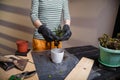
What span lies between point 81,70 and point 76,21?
1.32 metres

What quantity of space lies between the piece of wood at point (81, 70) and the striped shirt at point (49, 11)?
1.67 ft

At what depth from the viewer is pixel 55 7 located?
1508mm

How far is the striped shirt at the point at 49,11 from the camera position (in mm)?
1423

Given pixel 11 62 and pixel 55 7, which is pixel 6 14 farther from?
pixel 11 62

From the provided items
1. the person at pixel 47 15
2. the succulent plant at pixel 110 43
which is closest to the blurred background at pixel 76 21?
the person at pixel 47 15

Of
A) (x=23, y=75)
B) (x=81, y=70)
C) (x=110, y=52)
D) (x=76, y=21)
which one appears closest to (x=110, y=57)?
(x=110, y=52)

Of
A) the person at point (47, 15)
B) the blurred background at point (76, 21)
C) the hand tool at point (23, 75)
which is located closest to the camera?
the hand tool at point (23, 75)

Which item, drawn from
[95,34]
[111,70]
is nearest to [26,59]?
[111,70]

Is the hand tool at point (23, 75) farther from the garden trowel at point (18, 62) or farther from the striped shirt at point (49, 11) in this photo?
the striped shirt at point (49, 11)

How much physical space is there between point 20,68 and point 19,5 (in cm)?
166

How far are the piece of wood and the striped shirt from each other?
1.67 ft

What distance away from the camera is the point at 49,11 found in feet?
4.91

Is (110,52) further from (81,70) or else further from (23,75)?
(23,75)

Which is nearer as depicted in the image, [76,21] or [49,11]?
[49,11]
